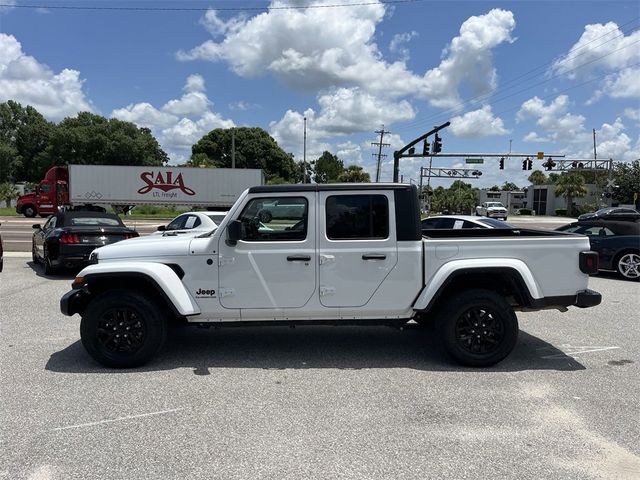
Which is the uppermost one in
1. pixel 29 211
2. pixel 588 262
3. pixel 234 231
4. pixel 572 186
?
pixel 572 186

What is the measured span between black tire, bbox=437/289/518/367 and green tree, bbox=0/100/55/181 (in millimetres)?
73761

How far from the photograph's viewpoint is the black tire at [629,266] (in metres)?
11.2

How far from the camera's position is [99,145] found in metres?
58.0

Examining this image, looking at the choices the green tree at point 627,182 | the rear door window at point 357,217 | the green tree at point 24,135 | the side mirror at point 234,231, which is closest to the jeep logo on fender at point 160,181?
the side mirror at point 234,231

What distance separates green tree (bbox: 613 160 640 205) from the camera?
5816 cm

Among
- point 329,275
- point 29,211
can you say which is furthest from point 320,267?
point 29,211

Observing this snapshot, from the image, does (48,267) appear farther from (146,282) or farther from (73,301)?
(146,282)

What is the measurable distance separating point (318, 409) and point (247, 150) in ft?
237

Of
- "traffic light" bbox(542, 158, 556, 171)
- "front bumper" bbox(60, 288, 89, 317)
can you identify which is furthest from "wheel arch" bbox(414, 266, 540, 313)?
"traffic light" bbox(542, 158, 556, 171)

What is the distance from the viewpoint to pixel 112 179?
33.0 m

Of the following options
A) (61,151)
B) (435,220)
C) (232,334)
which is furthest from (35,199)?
(232,334)

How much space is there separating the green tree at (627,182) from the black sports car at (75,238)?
204ft

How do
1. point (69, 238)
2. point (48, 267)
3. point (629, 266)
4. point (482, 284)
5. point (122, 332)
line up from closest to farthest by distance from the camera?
point (122, 332), point (482, 284), point (69, 238), point (48, 267), point (629, 266)

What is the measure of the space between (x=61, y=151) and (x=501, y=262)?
2511 inches
